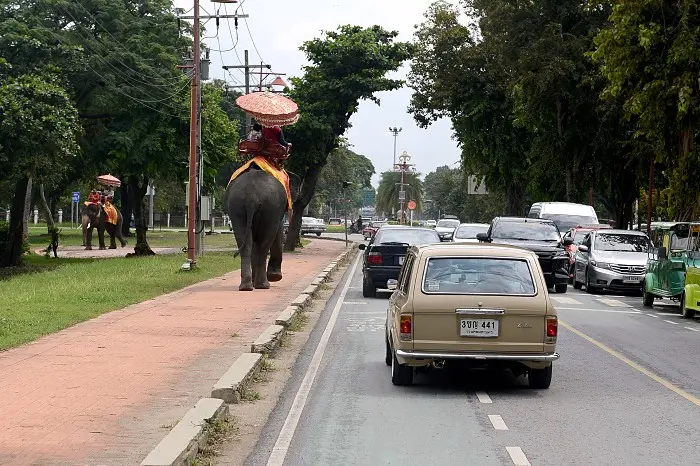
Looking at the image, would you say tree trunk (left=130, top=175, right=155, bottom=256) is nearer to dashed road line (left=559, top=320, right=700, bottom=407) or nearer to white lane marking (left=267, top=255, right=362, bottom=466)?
white lane marking (left=267, top=255, right=362, bottom=466)

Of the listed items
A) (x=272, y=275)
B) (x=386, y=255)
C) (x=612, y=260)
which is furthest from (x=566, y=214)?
(x=386, y=255)

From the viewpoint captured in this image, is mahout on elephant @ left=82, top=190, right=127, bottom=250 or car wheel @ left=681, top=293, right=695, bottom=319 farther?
mahout on elephant @ left=82, top=190, right=127, bottom=250

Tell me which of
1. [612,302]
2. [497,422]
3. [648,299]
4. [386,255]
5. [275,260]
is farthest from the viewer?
[275,260]

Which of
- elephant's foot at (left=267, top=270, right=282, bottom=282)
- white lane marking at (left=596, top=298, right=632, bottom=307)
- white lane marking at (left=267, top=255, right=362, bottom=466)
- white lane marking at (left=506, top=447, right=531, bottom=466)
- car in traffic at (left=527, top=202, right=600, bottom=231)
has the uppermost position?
car in traffic at (left=527, top=202, right=600, bottom=231)

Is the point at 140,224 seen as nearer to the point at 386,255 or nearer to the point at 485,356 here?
the point at 386,255

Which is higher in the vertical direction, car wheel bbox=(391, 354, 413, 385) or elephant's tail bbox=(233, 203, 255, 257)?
elephant's tail bbox=(233, 203, 255, 257)

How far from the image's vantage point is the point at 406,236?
83.0 feet

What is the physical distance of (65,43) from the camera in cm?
3659

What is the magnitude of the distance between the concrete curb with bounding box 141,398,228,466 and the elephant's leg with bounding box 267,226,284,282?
55.5 feet

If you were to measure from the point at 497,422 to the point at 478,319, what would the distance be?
1595mm

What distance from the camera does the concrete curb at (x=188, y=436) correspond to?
25.1 ft

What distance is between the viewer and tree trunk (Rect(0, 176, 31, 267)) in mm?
34719

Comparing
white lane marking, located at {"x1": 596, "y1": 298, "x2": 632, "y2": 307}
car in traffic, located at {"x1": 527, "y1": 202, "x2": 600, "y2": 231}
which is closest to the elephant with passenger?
white lane marking, located at {"x1": 596, "y1": 298, "x2": 632, "y2": 307}

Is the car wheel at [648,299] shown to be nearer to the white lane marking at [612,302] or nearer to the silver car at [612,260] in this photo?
the white lane marking at [612,302]
